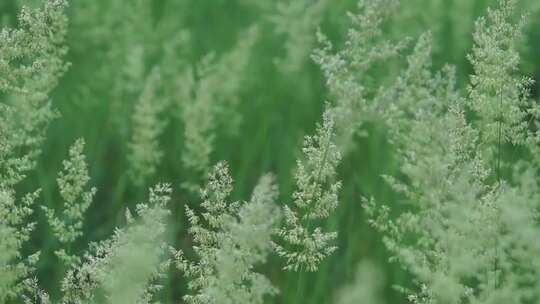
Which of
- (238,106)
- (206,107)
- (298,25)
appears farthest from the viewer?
(238,106)

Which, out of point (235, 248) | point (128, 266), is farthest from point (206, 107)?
point (128, 266)

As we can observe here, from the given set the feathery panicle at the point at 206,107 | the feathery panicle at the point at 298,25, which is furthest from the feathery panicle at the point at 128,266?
the feathery panicle at the point at 298,25

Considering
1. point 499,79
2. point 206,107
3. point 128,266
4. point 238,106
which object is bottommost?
point 128,266

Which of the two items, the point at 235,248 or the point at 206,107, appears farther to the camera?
the point at 206,107

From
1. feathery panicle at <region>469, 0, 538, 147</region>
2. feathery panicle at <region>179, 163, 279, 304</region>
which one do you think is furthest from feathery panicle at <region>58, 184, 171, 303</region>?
feathery panicle at <region>469, 0, 538, 147</region>

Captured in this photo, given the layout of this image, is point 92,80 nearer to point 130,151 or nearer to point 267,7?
point 130,151

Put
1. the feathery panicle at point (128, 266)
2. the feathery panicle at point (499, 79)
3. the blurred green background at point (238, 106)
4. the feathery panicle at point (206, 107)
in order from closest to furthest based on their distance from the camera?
the feathery panicle at point (128, 266) → the feathery panicle at point (499, 79) → the feathery panicle at point (206, 107) → the blurred green background at point (238, 106)

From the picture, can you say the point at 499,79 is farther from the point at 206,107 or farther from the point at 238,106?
the point at 238,106

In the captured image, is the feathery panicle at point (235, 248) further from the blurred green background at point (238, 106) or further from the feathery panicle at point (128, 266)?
the blurred green background at point (238, 106)

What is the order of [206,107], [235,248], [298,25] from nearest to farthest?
1. [235,248]
2. [206,107]
3. [298,25]
